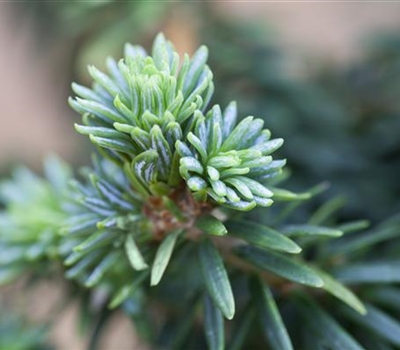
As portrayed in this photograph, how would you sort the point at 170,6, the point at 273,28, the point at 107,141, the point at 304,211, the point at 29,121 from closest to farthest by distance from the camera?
the point at 107,141, the point at 304,211, the point at 170,6, the point at 273,28, the point at 29,121

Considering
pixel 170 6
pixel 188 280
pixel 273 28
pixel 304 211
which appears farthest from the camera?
pixel 273 28

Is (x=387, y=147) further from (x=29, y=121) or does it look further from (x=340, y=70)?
(x=29, y=121)

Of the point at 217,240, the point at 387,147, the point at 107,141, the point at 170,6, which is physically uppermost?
the point at 170,6

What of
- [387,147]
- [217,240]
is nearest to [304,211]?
[387,147]

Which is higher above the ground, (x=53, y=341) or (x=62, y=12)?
(x=62, y=12)

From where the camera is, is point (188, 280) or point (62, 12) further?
point (62, 12)

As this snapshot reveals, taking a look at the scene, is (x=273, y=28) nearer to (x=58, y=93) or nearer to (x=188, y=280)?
(x=58, y=93)
